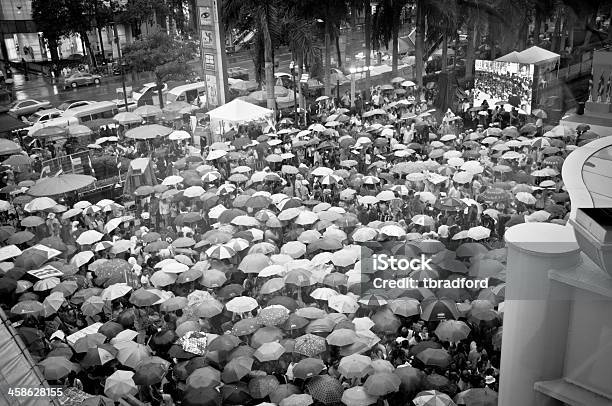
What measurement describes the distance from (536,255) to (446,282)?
532 cm

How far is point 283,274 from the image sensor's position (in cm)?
1298

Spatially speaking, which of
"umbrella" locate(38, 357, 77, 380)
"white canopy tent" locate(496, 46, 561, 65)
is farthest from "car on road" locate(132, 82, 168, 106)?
"umbrella" locate(38, 357, 77, 380)

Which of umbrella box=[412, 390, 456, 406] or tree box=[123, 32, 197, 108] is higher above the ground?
tree box=[123, 32, 197, 108]

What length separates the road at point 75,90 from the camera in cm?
3794

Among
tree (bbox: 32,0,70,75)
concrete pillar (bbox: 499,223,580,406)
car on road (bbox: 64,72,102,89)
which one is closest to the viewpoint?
concrete pillar (bbox: 499,223,580,406)

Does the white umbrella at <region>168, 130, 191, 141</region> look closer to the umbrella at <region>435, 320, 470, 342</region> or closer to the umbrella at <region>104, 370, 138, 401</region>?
the umbrella at <region>104, 370, 138, 401</region>

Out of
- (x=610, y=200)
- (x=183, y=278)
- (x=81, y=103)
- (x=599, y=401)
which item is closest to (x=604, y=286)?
(x=599, y=401)

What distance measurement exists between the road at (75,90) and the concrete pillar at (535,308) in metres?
30.8

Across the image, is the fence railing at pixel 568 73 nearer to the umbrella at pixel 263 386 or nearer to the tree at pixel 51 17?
the umbrella at pixel 263 386

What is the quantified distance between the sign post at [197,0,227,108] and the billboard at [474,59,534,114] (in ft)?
34.6

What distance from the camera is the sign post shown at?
2639 centimetres

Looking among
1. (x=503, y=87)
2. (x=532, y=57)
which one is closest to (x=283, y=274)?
(x=503, y=87)

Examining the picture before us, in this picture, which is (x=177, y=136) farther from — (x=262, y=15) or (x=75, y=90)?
(x=75, y=90)

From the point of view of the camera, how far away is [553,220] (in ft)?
45.8
